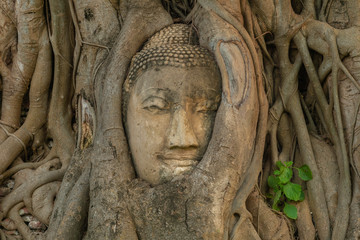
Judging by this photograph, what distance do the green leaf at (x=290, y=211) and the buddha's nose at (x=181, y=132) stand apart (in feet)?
2.45

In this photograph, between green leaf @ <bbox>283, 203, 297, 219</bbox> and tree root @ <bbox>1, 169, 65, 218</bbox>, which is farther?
tree root @ <bbox>1, 169, 65, 218</bbox>

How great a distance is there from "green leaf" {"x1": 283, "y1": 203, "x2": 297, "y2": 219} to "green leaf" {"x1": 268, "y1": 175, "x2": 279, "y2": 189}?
0.45ft

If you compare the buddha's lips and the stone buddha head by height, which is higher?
the stone buddha head

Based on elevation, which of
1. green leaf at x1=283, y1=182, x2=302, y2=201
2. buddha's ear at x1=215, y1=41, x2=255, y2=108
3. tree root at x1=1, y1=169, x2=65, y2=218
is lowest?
tree root at x1=1, y1=169, x2=65, y2=218

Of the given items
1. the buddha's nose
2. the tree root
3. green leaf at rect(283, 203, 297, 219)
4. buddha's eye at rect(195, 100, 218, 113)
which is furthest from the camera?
the tree root

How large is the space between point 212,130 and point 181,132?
21 cm

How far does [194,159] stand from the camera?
2.64 metres

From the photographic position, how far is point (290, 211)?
2938mm

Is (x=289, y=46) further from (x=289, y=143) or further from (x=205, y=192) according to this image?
(x=205, y=192)

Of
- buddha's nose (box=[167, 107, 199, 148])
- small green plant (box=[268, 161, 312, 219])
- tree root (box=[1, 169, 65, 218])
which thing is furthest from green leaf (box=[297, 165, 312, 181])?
tree root (box=[1, 169, 65, 218])

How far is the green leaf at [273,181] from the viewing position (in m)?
3.01

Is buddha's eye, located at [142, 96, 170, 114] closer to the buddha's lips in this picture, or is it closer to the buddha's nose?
the buddha's nose

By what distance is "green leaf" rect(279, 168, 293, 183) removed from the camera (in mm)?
2961

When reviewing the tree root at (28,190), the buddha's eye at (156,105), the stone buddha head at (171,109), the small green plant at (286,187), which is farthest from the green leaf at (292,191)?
the tree root at (28,190)
